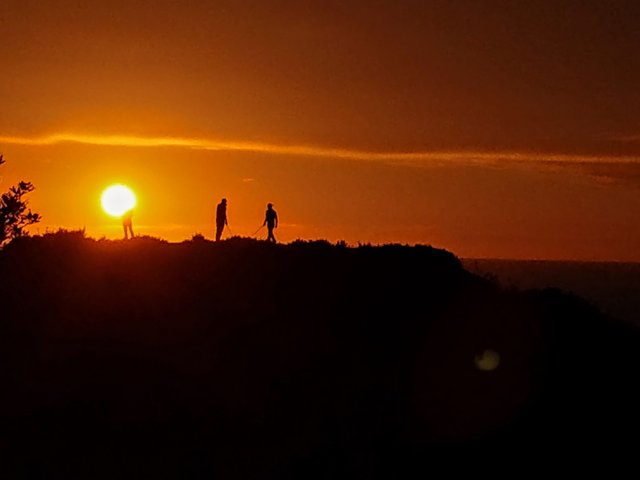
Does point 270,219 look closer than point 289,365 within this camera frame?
No

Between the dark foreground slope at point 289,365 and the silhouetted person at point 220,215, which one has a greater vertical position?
the silhouetted person at point 220,215

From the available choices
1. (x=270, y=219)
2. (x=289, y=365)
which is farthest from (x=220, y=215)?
(x=289, y=365)

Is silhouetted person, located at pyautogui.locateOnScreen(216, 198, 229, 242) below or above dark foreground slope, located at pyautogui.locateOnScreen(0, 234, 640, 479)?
above

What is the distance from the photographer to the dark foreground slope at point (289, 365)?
28.1 m

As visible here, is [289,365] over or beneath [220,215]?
beneath

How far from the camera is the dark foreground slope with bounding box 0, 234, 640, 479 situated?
28.1 meters

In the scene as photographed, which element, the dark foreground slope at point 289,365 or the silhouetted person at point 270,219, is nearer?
the dark foreground slope at point 289,365

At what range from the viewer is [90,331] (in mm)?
34062

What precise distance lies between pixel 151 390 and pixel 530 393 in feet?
37.3

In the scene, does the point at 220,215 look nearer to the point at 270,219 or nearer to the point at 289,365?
the point at 270,219

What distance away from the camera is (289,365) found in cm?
3166

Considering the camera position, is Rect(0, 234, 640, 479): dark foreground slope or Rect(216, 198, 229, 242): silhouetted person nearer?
Rect(0, 234, 640, 479): dark foreground slope

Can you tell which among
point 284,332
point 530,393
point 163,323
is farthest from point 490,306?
point 163,323

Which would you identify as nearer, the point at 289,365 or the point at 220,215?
the point at 289,365
